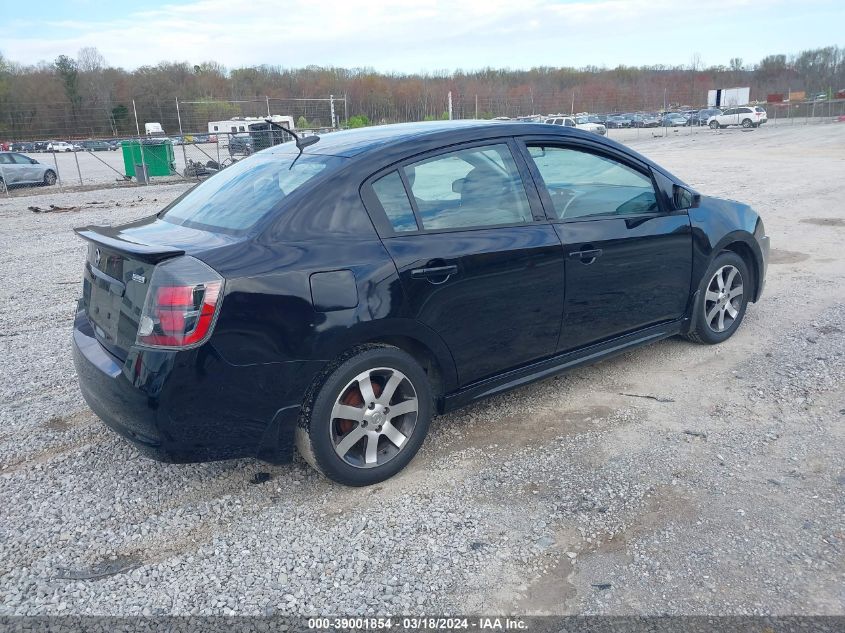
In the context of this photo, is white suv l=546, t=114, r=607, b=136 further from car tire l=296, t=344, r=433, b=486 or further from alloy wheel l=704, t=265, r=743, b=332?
car tire l=296, t=344, r=433, b=486

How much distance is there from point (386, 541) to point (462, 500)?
1.54ft

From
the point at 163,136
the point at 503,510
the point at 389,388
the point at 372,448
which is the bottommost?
the point at 503,510

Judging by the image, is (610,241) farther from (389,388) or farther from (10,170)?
(10,170)

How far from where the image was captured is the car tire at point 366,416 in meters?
3.23

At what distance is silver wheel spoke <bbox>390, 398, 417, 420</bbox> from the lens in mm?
3451

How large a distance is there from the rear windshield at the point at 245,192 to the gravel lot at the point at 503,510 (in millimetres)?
1328

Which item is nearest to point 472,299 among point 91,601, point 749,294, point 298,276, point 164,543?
point 298,276

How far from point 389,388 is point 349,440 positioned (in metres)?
0.32

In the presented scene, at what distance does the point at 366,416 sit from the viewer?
3.37 m

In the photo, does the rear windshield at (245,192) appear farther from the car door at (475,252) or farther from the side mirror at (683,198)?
the side mirror at (683,198)

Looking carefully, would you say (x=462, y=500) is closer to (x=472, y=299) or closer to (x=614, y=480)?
(x=614, y=480)

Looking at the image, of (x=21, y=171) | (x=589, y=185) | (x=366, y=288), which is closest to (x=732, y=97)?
(x=21, y=171)

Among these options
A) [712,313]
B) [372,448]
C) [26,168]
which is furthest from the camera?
[26,168]

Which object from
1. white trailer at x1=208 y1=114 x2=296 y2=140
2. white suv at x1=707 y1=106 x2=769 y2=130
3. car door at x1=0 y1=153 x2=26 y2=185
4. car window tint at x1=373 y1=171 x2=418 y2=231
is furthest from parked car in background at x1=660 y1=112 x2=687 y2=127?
car window tint at x1=373 y1=171 x2=418 y2=231
